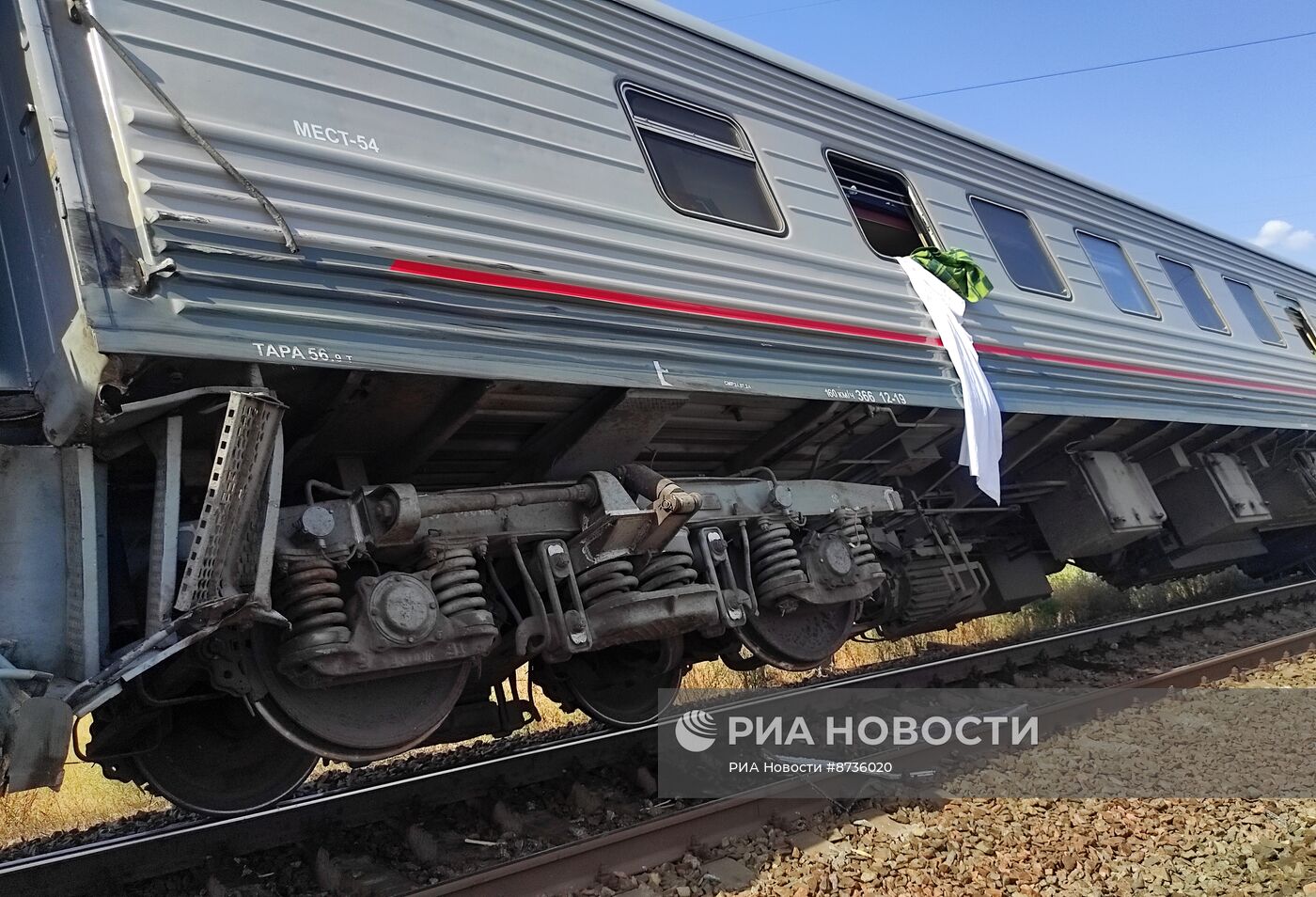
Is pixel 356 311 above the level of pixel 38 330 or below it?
below

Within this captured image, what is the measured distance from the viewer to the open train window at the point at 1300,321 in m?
10.6

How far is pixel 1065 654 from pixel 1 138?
7.26 metres

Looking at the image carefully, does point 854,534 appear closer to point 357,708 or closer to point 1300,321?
point 357,708

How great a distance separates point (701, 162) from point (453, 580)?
2.32 m

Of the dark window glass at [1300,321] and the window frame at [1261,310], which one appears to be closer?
the window frame at [1261,310]

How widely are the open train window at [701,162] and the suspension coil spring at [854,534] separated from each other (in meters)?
1.44

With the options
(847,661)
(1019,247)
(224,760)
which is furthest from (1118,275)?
(224,760)

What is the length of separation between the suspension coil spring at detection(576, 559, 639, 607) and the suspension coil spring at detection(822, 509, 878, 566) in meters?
1.33

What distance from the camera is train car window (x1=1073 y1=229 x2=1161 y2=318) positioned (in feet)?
23.8

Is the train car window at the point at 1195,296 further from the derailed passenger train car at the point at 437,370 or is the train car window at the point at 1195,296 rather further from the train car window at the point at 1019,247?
the derailed passenger train car at the point at 437,370

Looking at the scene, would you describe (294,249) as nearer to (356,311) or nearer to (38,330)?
(356,311)

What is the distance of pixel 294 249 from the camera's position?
289 centimetres

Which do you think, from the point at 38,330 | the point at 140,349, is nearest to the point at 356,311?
the point at 140,349
